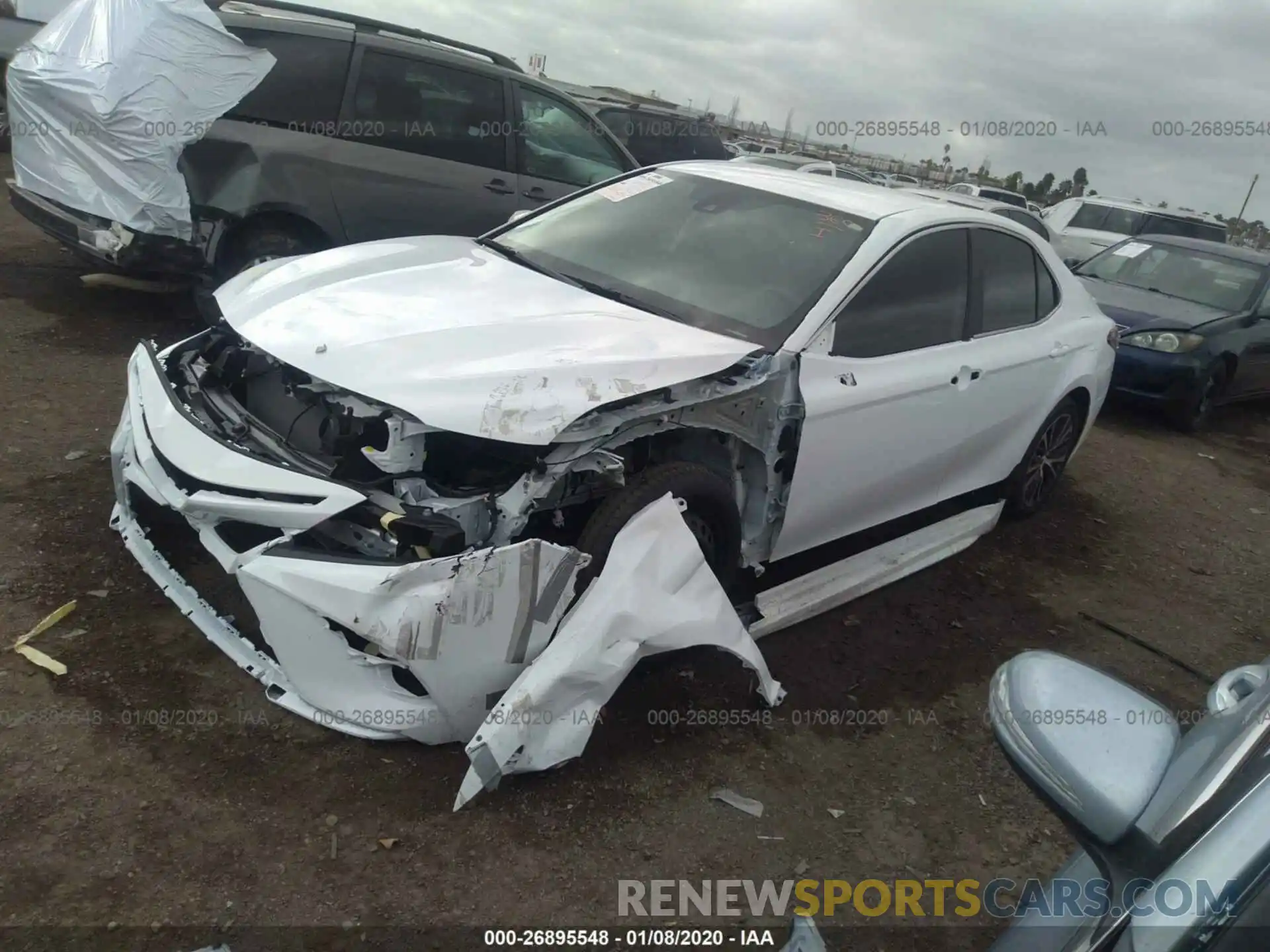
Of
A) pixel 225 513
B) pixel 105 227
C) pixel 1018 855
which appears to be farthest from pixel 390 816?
pixel 105 227

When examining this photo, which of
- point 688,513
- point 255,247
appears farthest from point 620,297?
point 255,247

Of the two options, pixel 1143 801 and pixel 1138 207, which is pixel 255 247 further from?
pixel 1138 207

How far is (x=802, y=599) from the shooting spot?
3.62 meters

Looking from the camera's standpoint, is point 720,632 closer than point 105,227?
Yes

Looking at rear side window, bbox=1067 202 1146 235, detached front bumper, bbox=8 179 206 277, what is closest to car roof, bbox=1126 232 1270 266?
rear side window, bbox=1067 202 1146 235

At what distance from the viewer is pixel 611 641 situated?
8.93ft

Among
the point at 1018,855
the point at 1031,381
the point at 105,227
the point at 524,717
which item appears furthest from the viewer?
the point at 105,227

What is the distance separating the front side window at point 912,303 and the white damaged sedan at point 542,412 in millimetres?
14

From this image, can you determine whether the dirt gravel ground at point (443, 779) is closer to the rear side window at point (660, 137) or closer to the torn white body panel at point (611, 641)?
the torn white body panel at point (611, 641)

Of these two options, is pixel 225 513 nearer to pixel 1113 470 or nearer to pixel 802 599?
pixel 802 599

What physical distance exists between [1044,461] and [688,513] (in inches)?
112

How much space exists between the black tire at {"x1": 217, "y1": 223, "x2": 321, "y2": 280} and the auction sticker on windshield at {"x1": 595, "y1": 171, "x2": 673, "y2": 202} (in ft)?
7.09

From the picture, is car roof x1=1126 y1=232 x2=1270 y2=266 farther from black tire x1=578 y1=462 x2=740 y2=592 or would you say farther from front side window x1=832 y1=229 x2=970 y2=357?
black tire x1=578 y1=462 x2=740 y2=592

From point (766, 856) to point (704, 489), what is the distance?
1142 mm
